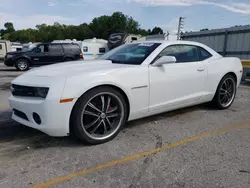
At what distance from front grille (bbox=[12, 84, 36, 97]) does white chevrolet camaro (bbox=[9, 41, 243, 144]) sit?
0.04 ft

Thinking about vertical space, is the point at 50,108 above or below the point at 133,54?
below

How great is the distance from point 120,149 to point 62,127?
0.79 meters

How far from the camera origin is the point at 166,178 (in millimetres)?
2293

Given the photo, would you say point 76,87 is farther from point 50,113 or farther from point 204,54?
point 204,54

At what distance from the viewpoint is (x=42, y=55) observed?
46.2ft

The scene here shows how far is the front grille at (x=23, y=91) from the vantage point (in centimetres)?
284

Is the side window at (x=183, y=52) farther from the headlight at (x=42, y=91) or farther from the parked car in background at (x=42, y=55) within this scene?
the parked car in background at (x=42, y=55)

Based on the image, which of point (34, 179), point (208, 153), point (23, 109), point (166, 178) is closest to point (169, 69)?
point (208, 153)

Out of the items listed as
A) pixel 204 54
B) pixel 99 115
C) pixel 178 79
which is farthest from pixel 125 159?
pixel 204 54

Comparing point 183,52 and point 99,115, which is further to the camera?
point 183,52

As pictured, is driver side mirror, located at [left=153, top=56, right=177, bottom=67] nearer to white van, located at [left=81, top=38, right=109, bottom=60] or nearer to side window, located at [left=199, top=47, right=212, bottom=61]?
side window, located at [left=199, top=47, right=212, bottom=61]

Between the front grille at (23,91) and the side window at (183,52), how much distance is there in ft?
6.65

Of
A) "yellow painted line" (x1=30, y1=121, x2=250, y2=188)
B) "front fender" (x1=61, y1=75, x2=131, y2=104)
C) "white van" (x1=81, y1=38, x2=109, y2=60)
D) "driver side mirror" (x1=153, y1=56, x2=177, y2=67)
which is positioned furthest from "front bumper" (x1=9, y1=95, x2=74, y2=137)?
"white van" (x1=81, y1=38, x2=109, y2=60)

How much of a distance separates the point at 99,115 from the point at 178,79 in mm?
1496
